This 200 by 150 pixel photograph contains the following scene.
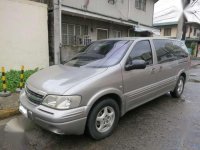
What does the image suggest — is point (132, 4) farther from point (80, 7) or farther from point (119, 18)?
point (80, 7)

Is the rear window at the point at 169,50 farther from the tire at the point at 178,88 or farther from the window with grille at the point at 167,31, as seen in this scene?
the window with grille at the point at 167,31

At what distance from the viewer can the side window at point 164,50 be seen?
4332 millimetres

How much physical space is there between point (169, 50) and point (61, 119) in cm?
357

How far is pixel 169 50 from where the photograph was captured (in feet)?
15.8

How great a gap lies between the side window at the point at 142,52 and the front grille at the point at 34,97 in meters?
1.79

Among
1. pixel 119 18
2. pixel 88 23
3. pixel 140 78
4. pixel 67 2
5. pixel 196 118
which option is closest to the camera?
pixel 140 78

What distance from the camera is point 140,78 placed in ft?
12.0

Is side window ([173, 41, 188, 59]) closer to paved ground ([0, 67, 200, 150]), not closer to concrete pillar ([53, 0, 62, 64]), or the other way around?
paved ground ([0, 67, 200, 150])

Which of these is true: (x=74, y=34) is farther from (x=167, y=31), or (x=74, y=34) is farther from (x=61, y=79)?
(x=167, y=31)

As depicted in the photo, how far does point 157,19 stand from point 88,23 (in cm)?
2024

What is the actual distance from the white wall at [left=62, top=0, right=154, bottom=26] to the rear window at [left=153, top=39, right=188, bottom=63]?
6.22m

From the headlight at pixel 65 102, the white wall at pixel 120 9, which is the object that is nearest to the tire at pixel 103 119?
the headlight at pixel 65 102

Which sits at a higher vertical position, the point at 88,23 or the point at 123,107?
the point at 88,23

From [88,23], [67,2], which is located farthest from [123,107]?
[88,23]
